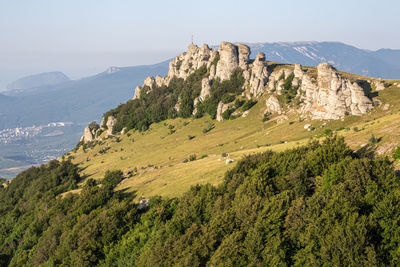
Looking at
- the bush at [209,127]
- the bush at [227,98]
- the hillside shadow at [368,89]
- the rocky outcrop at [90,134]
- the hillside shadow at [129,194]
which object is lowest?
the rocky outcrop at [90,134]

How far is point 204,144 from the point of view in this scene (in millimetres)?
96250

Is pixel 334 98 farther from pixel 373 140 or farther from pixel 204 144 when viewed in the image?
pixel 204 144

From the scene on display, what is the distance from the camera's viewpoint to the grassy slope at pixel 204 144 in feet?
192

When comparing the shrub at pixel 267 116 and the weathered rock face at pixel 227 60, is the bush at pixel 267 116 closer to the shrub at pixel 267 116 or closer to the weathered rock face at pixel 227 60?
the shrub at pixel 267 116

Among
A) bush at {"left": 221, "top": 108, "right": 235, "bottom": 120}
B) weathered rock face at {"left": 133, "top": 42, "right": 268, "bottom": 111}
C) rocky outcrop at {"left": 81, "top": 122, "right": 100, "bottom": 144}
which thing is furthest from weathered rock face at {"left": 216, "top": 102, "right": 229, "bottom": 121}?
rocky outcrop at {"left": 81, "top": 122, "right": 100, "bottom": 144}

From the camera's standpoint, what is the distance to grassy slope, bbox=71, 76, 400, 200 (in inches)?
2303

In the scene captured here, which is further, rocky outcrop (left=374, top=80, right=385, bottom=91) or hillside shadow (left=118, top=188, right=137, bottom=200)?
rocky outcrop (left=374, top=80, right=385, bottom=91)

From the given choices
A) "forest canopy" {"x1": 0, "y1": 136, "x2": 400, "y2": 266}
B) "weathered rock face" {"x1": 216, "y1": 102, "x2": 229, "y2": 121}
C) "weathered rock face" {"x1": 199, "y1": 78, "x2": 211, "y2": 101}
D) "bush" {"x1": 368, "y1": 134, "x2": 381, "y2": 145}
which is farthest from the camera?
"weathered rock face" {"x1": 199, "y1": 78, "x2": 211, "y2": 101}

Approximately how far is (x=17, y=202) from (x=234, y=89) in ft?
319

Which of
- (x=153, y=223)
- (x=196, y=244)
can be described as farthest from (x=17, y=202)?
(x=196, y=244)

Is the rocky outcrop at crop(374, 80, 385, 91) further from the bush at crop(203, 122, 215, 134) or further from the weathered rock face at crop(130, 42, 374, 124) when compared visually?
the bush at crop(203, 122, 215, 134)

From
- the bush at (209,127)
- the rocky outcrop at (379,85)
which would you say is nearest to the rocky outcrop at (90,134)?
the bush at (209,127)

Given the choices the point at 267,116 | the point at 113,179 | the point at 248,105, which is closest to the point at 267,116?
the point at 267,116

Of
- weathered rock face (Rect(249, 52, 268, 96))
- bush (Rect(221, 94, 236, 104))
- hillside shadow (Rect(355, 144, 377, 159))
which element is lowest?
hillside shadow (Rect(355, 144, 377, 159))
